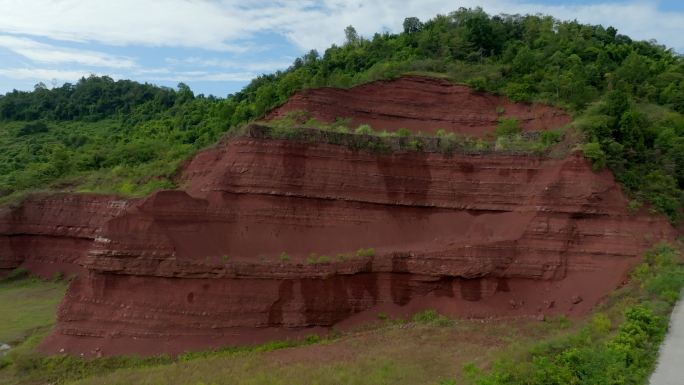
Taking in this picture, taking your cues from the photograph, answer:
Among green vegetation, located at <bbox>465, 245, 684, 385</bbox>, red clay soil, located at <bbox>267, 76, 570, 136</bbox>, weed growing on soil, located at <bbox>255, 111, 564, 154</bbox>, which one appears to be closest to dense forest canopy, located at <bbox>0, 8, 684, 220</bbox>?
red clay soil, located at <bbox>267, 76, 570, 136</bbox>

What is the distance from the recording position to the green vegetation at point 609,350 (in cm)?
980

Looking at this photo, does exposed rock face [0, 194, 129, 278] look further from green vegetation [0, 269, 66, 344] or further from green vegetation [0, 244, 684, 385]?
green vegetation [0, 244, 684, 385]

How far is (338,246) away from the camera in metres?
17.7

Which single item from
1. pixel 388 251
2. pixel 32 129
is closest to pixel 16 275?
pixel 388 251

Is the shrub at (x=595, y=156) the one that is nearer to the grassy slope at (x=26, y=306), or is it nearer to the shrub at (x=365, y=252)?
the shrub at (x=365, y=252)

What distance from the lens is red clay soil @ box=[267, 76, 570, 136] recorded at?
94.1 feet

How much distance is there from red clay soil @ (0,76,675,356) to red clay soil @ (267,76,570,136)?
33.4ft

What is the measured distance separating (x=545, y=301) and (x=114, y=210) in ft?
60.2

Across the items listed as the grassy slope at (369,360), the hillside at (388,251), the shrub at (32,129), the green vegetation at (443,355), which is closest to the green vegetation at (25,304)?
the green vegetation at (443,355)

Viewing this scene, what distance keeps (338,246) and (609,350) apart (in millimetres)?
9146

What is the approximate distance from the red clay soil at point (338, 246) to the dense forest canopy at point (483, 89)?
2.33 meters

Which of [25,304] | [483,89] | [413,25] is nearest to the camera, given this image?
[25,304]

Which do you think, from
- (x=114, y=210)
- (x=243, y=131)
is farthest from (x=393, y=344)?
(x=114, y=210)

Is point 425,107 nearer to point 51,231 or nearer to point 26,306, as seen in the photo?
point 51,231
